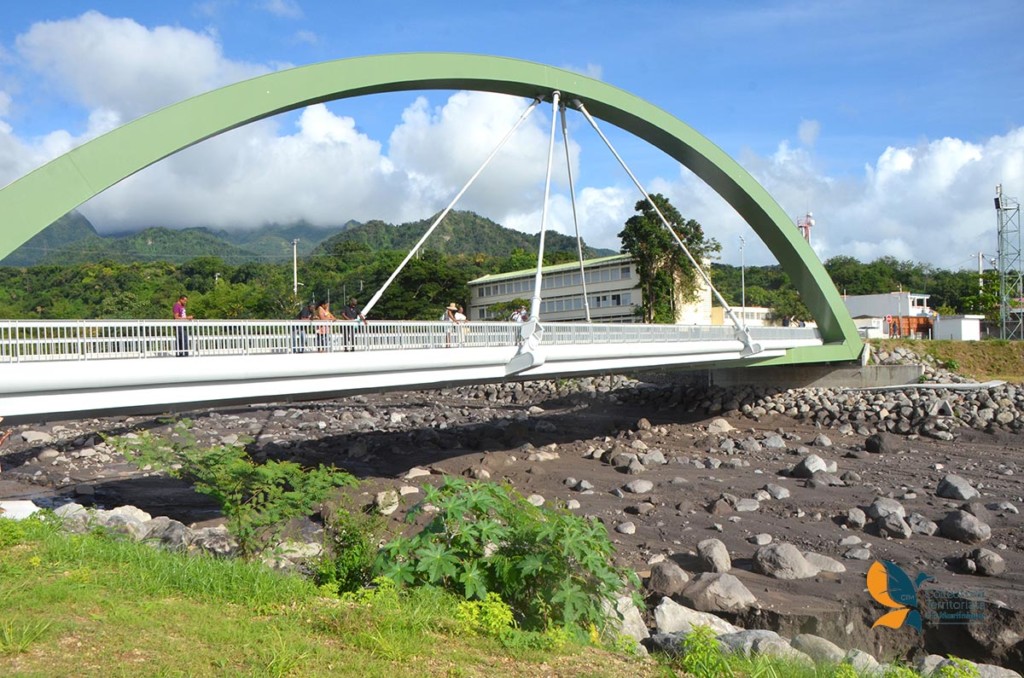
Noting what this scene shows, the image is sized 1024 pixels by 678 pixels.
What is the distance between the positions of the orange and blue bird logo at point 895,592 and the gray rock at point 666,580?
2.19 metres

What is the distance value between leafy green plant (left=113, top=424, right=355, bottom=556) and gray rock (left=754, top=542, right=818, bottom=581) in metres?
6.11

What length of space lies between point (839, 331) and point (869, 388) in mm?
2223

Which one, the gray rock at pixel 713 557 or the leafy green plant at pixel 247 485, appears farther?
the gray rock at pixel 713 557

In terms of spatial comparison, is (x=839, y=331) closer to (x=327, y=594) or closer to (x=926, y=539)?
(x=926, y=539)

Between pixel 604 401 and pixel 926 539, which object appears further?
pixel 604 401

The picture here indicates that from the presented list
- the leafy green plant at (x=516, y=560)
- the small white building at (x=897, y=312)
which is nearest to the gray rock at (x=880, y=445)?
the leafy green plant at (x=516, y=560)

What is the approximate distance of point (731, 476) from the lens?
18.0m

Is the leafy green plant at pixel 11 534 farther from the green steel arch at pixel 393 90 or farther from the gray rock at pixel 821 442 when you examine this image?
the gray rock at pixel 821 442

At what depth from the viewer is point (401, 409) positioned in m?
31.8

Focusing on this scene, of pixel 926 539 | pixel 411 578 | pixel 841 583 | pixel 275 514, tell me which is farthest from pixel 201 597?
pixel 926 539

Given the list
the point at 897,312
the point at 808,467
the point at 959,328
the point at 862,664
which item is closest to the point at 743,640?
the point at 862,664

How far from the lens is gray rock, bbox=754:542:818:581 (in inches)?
409

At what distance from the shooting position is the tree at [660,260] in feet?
121

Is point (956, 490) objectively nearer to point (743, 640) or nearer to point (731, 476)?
point (731, 476)
